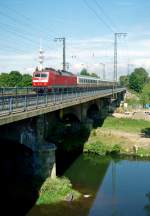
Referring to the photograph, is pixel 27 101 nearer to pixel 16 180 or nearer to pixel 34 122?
pixel 34 122

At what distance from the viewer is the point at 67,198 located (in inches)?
1012

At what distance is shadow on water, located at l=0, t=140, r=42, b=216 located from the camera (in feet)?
81.3

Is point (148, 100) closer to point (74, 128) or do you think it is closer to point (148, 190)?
point (74, 128)

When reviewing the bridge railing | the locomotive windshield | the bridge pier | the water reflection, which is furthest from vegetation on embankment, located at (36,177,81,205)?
the locomotive windshield

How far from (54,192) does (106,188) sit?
6555 mm

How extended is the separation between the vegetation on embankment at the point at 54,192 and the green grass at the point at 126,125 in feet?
95.8

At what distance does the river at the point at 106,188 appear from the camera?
971 inches

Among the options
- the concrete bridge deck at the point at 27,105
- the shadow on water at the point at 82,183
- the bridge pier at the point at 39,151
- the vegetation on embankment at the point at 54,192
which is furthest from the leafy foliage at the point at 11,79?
the vegetation on embankment at the point at 54,192

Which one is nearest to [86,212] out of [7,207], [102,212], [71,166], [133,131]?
[102,212]

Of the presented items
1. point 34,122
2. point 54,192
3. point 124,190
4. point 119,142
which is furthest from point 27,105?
point 119,142

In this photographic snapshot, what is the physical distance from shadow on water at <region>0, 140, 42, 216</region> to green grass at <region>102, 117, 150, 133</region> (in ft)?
90.4

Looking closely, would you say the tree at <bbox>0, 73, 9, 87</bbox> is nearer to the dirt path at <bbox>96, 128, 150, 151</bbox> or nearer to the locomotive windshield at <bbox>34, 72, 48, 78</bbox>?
the dirt path at <bbox>96, 128, 150, 151</bbox>

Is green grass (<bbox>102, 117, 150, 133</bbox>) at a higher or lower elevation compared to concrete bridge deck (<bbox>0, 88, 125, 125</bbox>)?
lower

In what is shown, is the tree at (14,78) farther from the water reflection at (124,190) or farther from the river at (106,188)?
the water reflection at (124,190)
